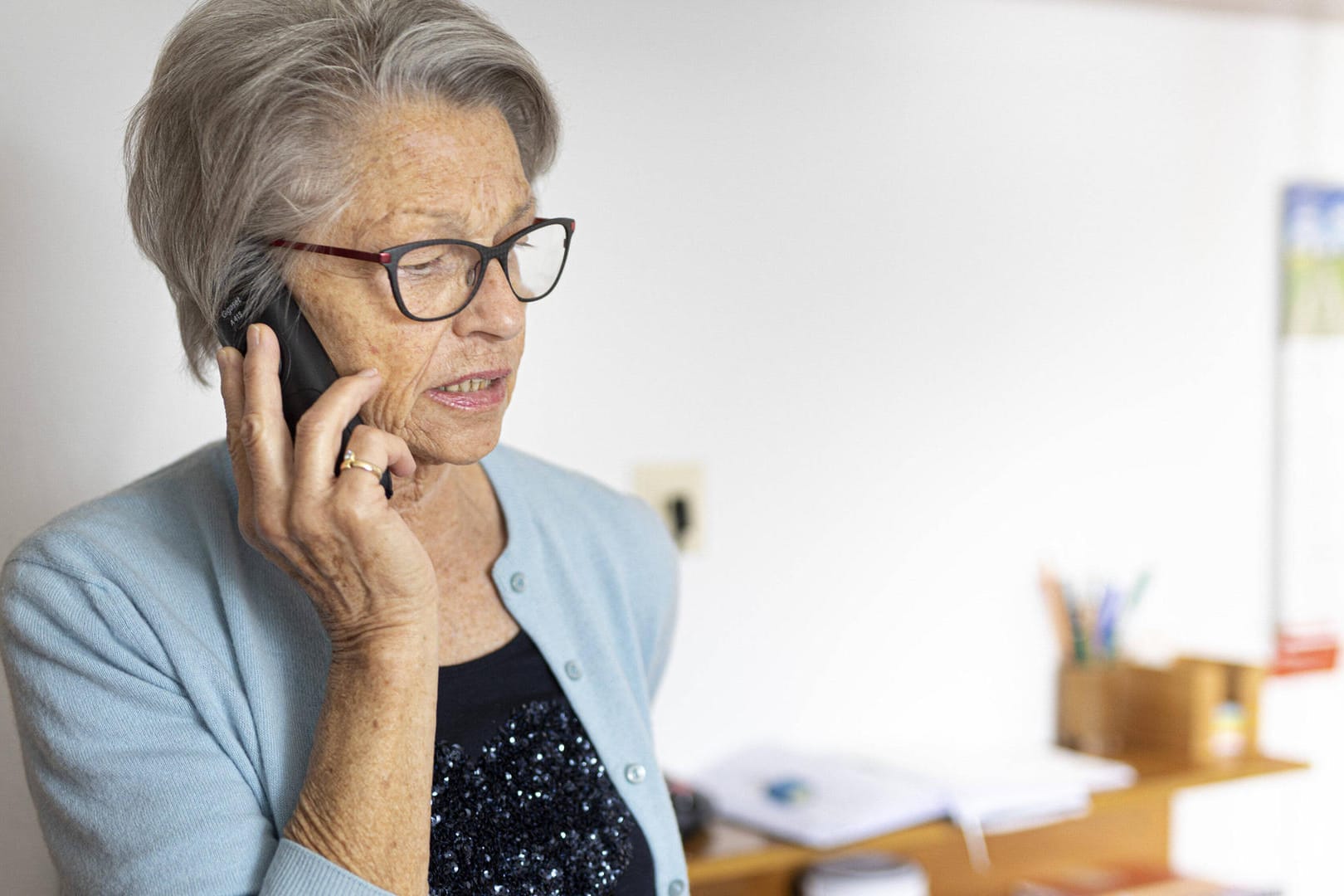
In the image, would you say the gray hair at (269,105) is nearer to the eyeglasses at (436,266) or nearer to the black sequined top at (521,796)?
the eyeglasses at (436,266)

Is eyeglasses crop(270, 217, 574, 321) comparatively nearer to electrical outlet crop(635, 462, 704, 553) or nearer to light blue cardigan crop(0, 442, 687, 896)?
light blue cardigan crop(0, 442, 687, 896)

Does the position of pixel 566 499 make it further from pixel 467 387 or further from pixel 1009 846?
pixel 1009 846

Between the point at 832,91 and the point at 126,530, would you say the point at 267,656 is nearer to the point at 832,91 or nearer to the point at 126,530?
the point at 126,530

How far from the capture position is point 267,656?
95cm

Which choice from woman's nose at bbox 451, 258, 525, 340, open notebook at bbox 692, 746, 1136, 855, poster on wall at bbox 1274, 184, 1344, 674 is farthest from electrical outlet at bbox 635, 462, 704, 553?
poster on wall at bbox 1274, 184, 1344, 674

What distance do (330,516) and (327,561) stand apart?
3cm

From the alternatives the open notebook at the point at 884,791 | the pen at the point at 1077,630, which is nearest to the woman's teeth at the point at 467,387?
the open notebook at the point at 884,791

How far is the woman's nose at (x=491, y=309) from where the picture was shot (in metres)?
0.96

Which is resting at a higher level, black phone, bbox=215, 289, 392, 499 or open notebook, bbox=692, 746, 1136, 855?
black phone, bbox=215, 289, 392, 499

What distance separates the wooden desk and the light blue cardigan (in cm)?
54

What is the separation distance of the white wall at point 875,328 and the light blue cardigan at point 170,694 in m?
0.46

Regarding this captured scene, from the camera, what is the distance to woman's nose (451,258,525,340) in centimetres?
96

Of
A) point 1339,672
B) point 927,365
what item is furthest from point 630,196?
point 1339,672

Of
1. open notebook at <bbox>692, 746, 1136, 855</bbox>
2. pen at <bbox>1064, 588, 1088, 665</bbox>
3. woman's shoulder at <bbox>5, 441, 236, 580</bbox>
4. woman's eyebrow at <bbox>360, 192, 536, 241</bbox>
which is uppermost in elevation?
woman's eyebrow at <bbox>360, 192, 536, 241</bbox>
